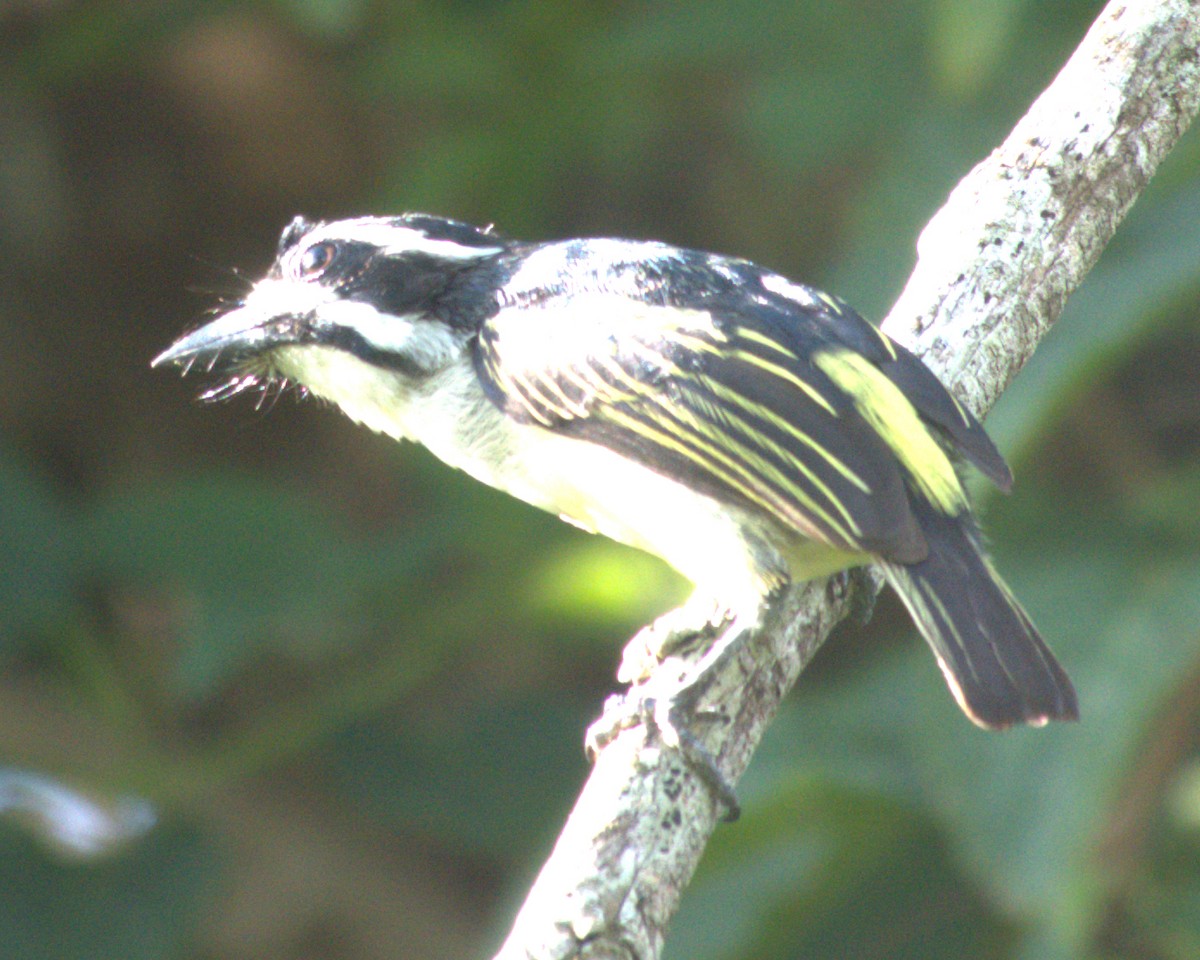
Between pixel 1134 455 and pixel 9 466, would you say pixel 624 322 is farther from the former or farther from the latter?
pixel 9 466

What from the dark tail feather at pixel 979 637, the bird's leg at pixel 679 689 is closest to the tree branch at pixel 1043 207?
the bird's leg at pixel 679 689

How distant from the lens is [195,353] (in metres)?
3.63

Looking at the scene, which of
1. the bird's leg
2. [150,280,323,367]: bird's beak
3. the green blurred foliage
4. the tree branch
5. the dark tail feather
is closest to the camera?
the bird's leg

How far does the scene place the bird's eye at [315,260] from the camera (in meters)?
3.67

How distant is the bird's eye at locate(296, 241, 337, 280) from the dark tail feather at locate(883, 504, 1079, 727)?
1221 mm

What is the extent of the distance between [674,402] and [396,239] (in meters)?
0.76

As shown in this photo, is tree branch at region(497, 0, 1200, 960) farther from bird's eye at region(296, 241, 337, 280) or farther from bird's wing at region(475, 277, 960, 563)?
bird's eye at region(296, 241, 337, 280)

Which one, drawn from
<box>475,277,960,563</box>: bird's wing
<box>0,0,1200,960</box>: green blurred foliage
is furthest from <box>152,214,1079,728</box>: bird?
<box>0,0,1200,960</box>: green blurred foliage

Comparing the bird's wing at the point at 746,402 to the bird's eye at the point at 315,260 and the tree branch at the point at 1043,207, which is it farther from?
the bird's eye at the point at 315,260

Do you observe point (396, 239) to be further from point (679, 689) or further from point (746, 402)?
point (679, 689)

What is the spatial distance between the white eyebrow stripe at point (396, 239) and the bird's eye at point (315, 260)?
2cm

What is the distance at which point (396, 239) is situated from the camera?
→ 12.0ft

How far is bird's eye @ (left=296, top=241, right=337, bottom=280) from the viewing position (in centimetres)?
367

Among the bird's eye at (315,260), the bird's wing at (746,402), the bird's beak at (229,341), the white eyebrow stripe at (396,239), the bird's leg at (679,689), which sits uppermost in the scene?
the white eyebrow stripe at (396,239)
